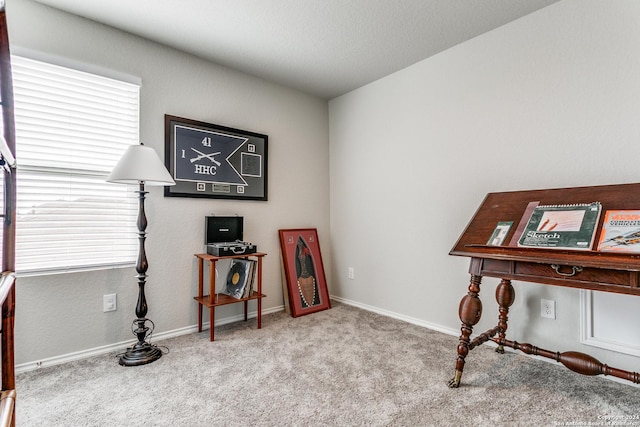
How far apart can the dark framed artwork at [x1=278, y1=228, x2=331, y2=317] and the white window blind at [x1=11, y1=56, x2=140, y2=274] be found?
144 cm

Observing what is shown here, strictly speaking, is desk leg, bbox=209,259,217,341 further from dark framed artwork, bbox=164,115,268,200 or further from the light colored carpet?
dark framed artwork, bbox=164,115,268,200

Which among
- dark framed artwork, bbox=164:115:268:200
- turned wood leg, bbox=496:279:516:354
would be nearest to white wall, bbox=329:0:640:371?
turned wood leg, bbox=496:279:516:354

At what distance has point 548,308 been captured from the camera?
2209 millimetres

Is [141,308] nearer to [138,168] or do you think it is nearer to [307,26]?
[138,168]

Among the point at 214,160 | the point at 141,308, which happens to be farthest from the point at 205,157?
the point at 141,308

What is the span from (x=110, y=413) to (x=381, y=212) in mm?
2608

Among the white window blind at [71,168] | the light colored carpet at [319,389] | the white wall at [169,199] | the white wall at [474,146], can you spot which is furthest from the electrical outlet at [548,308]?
the white window blind at [71,168]

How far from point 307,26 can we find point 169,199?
5.78 feet

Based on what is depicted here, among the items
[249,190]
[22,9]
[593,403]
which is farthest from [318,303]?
[22,9]

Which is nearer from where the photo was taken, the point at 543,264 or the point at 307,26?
the point at 543,264

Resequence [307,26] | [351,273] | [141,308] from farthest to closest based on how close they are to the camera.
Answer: [351,273]
[307,26]
[141,308]

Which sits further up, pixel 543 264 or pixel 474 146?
pixel 474 146

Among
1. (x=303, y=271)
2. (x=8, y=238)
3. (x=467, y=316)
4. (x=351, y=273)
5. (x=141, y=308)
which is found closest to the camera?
(x=8, y=238)

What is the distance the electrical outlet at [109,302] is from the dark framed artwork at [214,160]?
881 mm
